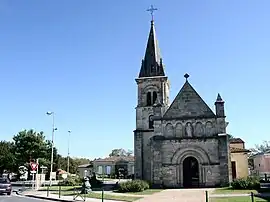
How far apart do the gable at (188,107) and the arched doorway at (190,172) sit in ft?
16.3

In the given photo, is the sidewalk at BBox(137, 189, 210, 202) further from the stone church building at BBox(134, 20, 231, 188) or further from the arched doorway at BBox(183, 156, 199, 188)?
the arched doorway at BBox(183, 156, 199, 188)

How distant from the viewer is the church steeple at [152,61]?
47.2 meters

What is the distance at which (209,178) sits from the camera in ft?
118

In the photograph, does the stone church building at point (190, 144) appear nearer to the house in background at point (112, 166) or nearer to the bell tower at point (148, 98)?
the bell tower at point (148, 98)

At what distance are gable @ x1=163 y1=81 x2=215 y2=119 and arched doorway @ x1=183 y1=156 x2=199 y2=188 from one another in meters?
4.96

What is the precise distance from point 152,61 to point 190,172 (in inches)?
677

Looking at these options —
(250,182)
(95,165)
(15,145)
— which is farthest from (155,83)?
(95,165)

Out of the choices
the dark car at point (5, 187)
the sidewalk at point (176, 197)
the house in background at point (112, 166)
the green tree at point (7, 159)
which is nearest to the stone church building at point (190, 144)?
the sidewalk at point (176, 197)

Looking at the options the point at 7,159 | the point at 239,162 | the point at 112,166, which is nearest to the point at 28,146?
the point at 7,159

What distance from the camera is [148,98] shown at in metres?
46.5

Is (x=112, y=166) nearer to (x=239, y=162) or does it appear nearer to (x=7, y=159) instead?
(x=7, y=159)

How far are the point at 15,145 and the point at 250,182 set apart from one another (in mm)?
43812

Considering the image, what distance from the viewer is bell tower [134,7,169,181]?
4294cm

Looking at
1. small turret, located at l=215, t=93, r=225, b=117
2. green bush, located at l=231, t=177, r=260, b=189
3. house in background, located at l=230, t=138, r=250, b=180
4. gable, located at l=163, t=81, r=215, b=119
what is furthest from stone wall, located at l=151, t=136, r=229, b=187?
house in background, located at l=230, t=138, r=250, b=180
